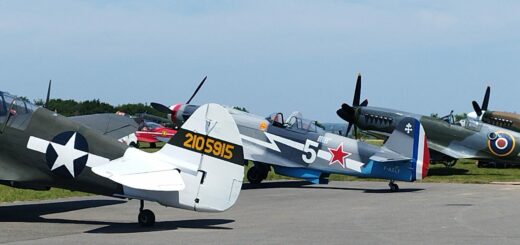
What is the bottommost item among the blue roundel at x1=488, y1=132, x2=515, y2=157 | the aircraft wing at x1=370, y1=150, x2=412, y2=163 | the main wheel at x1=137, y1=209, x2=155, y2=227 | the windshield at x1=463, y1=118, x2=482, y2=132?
the main wheel at x1=137, y1=209, x2=155, y2=227

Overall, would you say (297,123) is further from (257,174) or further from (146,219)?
(146,219)

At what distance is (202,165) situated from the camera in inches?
403

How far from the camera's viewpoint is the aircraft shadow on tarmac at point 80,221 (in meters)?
10.8

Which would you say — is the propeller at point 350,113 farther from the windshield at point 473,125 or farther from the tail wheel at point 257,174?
the tail wheel at point 257,174

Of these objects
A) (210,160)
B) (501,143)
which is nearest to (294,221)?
(210,160)

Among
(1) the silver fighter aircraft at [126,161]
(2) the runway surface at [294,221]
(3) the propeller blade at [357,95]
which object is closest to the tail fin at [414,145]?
(2) the runway surface at [294,221]

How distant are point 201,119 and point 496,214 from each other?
5.50 m

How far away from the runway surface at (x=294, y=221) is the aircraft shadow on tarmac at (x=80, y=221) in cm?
1

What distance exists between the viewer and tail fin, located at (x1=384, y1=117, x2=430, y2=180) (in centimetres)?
1744

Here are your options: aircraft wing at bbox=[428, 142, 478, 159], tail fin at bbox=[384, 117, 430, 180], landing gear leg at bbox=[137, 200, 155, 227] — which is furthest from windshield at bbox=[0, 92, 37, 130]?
aircraft wing at bbox=[428, 142, 478, 159]

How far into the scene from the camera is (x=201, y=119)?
10.4 meters

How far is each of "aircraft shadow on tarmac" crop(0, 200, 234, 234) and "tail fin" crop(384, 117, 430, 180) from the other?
666cm

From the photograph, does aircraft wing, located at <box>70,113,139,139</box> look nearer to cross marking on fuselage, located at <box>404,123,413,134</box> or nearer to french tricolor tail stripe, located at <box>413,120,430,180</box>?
cross marking on fuselage, located at <box>404,123,413,134</box>

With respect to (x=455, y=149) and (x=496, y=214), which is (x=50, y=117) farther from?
(x=455, y=149)
